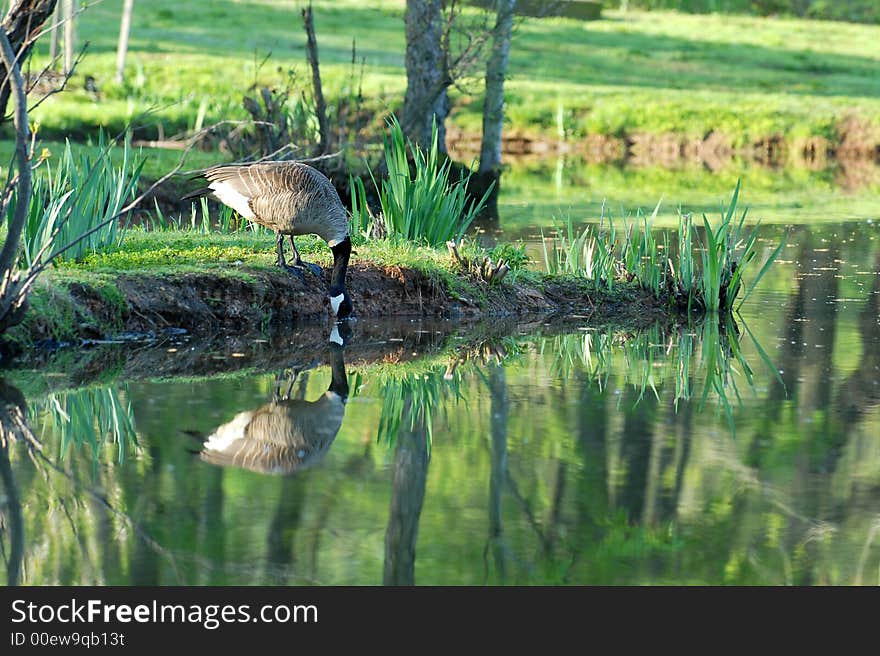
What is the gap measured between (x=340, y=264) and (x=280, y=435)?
3.39 m

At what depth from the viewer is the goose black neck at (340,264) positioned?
1105 cm

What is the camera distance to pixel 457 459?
7.47m

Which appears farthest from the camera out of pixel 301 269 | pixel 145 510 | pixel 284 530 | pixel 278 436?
pixel 301 269

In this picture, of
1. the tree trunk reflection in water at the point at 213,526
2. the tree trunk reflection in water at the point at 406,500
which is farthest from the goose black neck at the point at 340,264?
the tree trunk reflection in water at the point at 213,526

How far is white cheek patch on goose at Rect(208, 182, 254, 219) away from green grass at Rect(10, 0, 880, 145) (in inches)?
410

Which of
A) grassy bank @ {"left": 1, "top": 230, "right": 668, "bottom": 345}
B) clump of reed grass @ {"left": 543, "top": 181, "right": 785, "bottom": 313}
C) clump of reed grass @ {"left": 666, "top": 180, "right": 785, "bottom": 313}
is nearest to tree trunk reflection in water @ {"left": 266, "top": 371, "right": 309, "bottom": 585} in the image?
grassy bank @ {"left": 1, "top": 230, "right": 668, "bottom": 345}

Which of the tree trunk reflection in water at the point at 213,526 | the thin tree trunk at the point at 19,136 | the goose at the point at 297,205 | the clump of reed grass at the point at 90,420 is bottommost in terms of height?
the clump of reed grass at the point at 90,420

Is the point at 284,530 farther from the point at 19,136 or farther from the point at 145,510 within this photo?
the point at 19,136

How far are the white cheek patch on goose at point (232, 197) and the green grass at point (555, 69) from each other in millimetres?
10424

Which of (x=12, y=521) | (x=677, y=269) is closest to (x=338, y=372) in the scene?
(x=12, y=521)

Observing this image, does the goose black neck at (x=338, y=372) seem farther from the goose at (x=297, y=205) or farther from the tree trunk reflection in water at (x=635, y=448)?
the tree trunk reflection in water at (x=635, y=448)

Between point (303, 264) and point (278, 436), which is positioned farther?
point (303, 264)

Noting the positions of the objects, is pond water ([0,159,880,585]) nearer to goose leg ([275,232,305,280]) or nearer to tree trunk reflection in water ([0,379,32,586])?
tree trunk reflection in water ([0,379,32,586])
